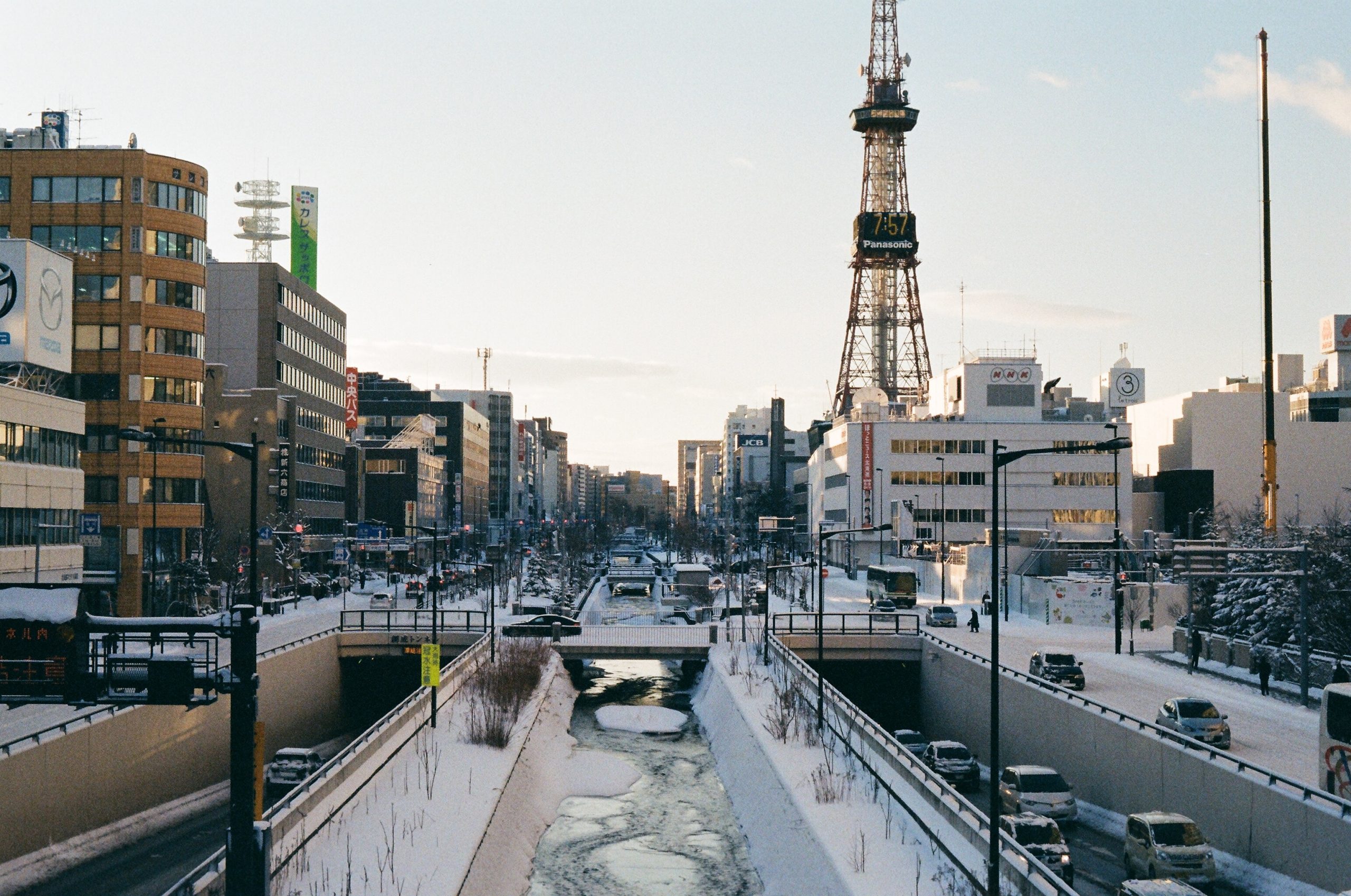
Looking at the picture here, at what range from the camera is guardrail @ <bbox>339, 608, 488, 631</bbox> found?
2346 inches

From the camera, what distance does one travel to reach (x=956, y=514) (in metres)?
130

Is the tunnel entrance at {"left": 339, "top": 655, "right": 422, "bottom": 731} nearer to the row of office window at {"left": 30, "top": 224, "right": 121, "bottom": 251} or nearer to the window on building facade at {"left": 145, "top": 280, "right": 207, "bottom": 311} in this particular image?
the window on building facade at {"left": 145, "top": 280, "right": 207, "bottom": 311}

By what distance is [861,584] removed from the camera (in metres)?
107

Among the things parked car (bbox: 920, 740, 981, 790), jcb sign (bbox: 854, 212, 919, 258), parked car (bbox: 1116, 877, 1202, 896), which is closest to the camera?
parked car (bbox: 1116, 877, 1202, 896)

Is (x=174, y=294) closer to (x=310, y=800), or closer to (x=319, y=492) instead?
(x=319, y=492)

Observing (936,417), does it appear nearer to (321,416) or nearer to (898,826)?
(321,416)

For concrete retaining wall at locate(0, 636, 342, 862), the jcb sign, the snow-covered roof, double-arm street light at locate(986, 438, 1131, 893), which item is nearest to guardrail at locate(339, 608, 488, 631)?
concrete retaining wall at locate(0, 636, 342, 862)

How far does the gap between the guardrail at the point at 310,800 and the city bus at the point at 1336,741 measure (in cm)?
2374

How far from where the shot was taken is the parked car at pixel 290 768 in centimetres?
3850

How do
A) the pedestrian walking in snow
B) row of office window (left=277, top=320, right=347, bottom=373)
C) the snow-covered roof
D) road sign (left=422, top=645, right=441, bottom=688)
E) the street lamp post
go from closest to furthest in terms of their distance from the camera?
the snow-covered roof < road sign (left=422, top=645, right=441, bottom=688) < the pedestrian walking in snow < the street lamp post < row of office window (left=277, top=320, right=347, bottom=373)

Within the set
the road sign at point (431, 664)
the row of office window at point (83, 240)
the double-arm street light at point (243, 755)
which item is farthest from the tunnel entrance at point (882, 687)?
the row of office window at point (83, 240)

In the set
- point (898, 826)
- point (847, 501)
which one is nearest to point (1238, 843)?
point (898, 826)

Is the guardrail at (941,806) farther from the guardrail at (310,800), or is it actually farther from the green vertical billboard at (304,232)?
the green vertical billboard at (304,232)

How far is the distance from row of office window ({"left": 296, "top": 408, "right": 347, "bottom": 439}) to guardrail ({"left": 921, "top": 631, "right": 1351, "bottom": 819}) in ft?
261
